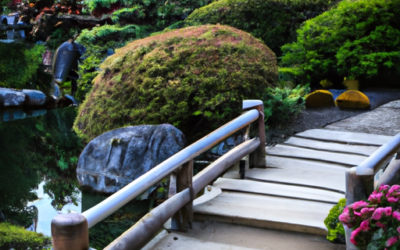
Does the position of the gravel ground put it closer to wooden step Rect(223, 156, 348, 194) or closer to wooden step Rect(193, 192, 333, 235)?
wooden step Rect(223, 156, 348, 194)

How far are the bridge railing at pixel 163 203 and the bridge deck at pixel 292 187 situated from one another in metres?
0.27

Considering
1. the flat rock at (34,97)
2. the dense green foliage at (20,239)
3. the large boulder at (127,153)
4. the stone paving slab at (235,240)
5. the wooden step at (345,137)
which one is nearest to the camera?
the stone paving slab at (235,240)

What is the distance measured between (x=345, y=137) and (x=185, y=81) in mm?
2547

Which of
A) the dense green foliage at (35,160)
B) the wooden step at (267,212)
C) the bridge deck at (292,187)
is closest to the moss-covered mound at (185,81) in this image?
the dense green foliage at (35,160)

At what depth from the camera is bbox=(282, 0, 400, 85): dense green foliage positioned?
9172mm

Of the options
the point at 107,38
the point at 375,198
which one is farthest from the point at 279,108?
the point at 107,38

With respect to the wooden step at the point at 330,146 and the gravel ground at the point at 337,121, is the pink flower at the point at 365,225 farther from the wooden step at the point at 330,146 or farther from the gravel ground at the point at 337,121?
the gravel ground at the point at 337,121

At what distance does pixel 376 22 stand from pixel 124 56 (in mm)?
4999

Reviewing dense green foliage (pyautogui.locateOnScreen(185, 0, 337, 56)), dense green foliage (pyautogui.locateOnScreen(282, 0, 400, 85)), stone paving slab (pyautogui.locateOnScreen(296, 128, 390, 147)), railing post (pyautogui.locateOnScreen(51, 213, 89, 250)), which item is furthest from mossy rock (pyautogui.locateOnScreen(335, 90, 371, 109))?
railing post (pyautogui.locateOnScreen(51, 213, 89, 250))

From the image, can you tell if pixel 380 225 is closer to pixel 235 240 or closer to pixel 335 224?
pixel 335 224

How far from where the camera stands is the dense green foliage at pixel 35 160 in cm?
774

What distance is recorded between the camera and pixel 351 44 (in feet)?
30.7

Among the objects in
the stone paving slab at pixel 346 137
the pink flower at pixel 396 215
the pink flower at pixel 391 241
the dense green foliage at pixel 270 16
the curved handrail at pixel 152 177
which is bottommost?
the stone paving slab at pixel 346 137

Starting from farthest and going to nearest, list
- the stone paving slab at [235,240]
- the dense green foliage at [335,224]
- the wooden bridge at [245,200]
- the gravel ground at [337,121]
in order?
the gravel ground at [337,121] → the stone paving slab at [235,240] → the dense green foliage at [335,224] → the wooden bridge at [245,200]
